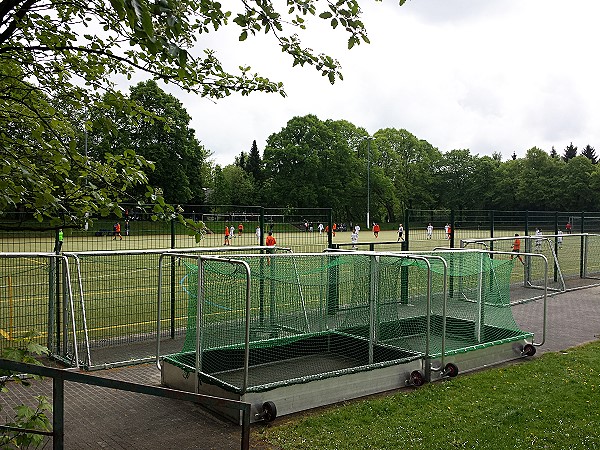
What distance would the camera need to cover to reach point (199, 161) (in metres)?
58.9

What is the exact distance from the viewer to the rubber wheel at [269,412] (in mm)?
6047

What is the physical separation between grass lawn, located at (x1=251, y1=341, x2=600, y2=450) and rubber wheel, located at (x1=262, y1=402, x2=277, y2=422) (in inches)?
3.4

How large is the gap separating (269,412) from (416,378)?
7.58 feet

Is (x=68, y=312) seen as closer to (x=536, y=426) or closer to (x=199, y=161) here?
(x=536, y=426)

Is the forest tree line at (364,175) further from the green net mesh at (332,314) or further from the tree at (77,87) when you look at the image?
the tree at (77,87)

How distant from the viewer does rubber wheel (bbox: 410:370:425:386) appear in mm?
7453

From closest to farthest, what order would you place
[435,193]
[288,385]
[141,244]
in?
[288,385]
[141,244]
[435,193]

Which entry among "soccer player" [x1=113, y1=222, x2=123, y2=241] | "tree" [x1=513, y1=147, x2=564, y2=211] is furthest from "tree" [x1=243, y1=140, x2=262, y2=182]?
"soccer player" [x1=113, y1=222, x2=123, y2=241]

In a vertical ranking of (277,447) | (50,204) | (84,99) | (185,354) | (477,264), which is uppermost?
(84,99)

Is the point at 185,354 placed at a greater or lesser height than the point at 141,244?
lesser

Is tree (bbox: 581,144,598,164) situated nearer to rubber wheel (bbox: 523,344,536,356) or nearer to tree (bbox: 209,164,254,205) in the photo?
tree (bbox: 209,164,254,205)

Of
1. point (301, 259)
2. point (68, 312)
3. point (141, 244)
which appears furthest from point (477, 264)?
point (68, 312)

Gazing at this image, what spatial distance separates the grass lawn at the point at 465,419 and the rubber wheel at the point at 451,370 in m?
0.08

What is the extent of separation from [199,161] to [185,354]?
53079 mm
